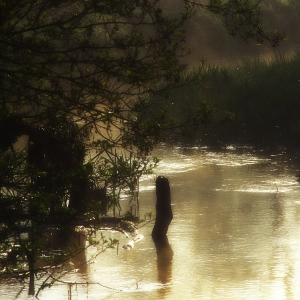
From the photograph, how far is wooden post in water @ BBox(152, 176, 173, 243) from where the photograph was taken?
10.9 metres

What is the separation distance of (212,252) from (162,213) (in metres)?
0.97

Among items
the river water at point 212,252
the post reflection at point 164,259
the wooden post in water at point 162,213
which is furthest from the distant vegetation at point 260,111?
the post reflection at point 164,259

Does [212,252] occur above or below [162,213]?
below

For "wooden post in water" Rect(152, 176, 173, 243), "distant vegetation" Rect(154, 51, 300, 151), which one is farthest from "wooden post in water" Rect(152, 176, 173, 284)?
"distant vegetation" Rect(154, 51, 300, 151)

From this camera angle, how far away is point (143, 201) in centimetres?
1328

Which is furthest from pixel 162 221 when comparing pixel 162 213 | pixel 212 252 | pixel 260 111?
pixel 260 111

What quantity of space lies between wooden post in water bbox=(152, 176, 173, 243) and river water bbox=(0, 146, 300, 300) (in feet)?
0.43

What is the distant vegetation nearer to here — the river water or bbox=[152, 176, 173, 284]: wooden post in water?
the river water

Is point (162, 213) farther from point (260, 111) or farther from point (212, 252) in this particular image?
point (260, 111)

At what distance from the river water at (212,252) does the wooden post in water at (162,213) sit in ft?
0.43

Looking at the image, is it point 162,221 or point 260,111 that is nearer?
point 162,221

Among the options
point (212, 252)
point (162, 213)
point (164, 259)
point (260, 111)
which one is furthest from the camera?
point (260, 111)

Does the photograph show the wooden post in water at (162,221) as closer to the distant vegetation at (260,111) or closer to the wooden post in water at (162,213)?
the wooden post in water at (162,213)

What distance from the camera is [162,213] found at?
434 inches
